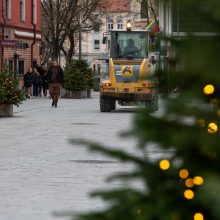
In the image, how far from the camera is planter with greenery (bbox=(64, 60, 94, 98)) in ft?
158

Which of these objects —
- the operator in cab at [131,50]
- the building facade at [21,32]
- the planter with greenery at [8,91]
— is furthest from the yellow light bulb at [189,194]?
the building facade at [21,32]

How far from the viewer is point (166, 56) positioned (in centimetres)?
244

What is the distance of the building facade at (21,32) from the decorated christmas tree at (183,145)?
154 ft

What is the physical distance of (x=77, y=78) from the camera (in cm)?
4812

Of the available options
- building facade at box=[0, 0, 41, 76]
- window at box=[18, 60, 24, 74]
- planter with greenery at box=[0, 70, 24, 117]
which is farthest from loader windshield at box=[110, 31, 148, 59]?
window at box=[18, 60, 24, 74]

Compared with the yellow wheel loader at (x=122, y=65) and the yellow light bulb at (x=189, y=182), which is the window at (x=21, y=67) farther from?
the yellow light bulb at (x=189, y=182)

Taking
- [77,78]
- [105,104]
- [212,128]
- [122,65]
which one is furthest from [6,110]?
[212,128]

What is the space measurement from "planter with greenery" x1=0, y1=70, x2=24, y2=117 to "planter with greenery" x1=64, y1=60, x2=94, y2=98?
21476 millimetres

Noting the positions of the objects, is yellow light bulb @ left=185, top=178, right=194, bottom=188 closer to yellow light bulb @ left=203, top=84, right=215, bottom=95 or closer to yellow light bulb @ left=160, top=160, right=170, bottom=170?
yellow light bulb @ left=160, top=160, right=170, bottom=170

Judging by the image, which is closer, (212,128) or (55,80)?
(212,128)

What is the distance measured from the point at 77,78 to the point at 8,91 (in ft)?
72.3

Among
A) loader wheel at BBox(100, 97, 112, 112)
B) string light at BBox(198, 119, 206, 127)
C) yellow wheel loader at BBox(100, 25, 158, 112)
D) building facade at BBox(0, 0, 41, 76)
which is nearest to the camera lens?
string light at BBox(198, 119, 206, 127)

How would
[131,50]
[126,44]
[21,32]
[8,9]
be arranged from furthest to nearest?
1. [21,32]
2. [8,9]
3. [126,44]
4. [131,50]

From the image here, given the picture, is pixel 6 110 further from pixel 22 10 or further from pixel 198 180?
pixel 22 10
